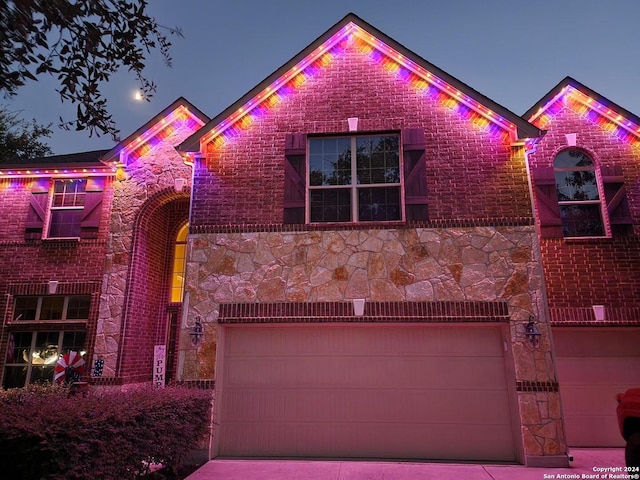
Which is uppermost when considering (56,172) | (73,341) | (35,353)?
(56,172)

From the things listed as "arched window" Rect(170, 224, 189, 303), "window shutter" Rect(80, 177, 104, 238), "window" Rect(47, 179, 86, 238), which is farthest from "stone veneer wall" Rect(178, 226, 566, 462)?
"window" Rect(47, 179, 86, 238)

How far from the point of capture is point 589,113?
9844 millimetres

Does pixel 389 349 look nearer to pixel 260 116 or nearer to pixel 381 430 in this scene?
pixel 381 430

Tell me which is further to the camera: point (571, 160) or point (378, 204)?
point (571, 160)

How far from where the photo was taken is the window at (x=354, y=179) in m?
8.71

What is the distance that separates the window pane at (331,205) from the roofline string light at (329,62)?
228 cm

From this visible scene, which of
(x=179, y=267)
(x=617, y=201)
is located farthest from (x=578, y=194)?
(x=179, y=267)

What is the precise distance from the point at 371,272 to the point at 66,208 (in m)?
8.19

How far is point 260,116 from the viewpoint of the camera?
942cm

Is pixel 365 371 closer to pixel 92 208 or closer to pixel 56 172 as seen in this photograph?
pixel 92 208

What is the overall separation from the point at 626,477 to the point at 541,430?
A: 4.05 ft

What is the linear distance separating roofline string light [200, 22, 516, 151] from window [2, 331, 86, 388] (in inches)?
227

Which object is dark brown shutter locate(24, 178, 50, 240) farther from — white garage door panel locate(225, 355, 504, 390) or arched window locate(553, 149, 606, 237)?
arched window locate(553, 149, 606, 237)

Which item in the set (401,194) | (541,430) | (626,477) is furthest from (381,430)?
(401,194)
